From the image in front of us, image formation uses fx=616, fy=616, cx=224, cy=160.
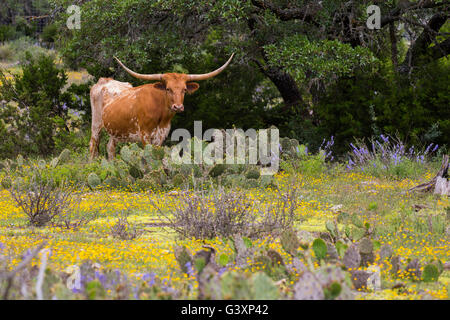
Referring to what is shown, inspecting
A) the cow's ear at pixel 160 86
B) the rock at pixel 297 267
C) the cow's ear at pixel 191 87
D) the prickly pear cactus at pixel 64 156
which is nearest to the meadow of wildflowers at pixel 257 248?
the rock at pixel 297 267

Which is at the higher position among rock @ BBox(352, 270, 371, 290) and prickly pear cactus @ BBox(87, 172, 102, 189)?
prickly pear cactus @ BBox(87, 172, 102, 189)

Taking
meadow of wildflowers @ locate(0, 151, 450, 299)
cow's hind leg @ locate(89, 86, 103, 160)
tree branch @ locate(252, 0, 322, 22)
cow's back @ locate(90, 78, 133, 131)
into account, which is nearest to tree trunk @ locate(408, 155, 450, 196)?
meadow of wildflowers @ locate(0, 151, 450, 299)

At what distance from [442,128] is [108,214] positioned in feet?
25.0

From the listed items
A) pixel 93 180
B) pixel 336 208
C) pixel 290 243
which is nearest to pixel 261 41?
pixel 93 180

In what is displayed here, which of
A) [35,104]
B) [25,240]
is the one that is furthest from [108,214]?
[35,104]

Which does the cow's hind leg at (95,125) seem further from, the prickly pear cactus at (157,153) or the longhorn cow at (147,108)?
the prickly pear cactus at (157,153)

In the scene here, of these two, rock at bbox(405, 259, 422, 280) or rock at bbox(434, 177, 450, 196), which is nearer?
rock at bbox(405, 259, 422, 280)

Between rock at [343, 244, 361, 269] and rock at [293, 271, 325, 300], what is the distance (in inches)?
56.4

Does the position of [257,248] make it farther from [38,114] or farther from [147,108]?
[38,114]

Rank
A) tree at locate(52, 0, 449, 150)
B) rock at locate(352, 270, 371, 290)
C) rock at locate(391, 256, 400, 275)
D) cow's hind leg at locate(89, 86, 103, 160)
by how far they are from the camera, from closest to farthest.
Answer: rock at locate(352, 270, 371, 290) → rock at locate(391, 256, 400, 275) → tree at locate(52, 0, 449, 150) → cow's hind leg at locate(89, 86, 103, 160)

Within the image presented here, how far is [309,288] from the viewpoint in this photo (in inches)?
136

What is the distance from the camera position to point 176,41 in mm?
14031

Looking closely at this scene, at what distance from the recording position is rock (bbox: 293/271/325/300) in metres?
3.43

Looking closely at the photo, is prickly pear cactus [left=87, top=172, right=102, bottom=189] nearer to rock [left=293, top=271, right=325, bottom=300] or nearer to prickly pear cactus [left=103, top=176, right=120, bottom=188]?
prickly pear cactus [left=103, top=176, right=120, bottom=188]
